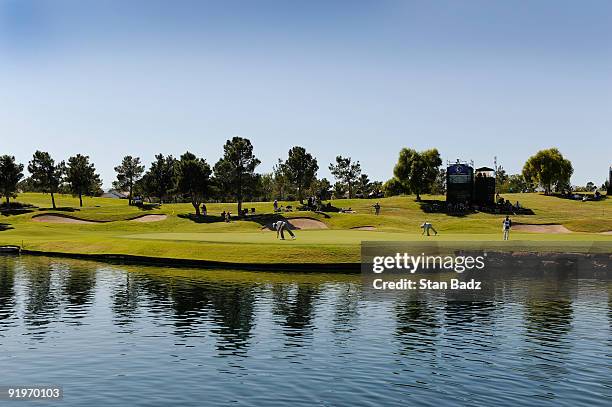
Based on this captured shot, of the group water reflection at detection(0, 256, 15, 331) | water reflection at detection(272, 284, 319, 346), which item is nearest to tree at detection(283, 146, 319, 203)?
water reflection at detection(0, 256, 15, 331)

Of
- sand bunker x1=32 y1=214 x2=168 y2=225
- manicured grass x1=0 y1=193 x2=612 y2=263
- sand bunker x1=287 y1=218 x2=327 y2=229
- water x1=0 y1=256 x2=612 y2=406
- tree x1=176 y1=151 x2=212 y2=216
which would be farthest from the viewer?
tree x1=176 y1=151 x2=212 y2=216

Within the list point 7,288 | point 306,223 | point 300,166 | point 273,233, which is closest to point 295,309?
point 7,288

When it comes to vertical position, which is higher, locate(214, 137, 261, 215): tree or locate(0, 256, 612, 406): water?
locate(214, 137, 261, 215): tree

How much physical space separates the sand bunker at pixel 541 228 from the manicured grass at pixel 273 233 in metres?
1.43

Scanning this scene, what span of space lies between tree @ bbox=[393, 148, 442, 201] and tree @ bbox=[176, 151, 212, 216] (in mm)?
51717

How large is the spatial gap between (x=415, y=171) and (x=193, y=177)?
55.4 metres

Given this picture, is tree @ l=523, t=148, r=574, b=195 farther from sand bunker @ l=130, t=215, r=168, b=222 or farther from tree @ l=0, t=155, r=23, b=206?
tree @ l=0, t=155, r=23, b=206

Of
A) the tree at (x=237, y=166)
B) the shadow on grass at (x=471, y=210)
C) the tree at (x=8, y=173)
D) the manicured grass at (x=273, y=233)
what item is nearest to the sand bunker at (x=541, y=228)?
the manicured grass at (x=273, y=233)

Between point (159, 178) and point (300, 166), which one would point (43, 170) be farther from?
point (300, 166)

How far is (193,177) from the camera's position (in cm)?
12425

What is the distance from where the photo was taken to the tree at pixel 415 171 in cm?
15412

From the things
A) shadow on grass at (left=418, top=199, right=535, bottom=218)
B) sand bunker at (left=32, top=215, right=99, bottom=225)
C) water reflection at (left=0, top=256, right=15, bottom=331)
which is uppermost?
shadow on grass at (left=418, top=199, right=535, bottom=218)

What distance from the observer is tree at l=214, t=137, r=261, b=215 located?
12556 centimetres

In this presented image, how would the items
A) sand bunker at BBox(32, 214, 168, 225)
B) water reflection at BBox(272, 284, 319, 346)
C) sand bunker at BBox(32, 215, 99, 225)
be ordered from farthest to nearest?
sand bunker at BBox(32, 214, 168, 225)
sand bunker at BBox(32, 215, 99, 225)
water reflection at BBox(272, 284, 319, 346)
